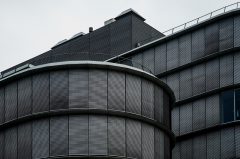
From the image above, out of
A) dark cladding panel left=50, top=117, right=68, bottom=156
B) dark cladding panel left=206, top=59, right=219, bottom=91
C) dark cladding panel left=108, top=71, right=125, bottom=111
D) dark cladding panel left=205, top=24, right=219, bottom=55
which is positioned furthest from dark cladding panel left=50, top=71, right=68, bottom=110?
dark cladding panel left=205, top=24, right=219, bottom=55

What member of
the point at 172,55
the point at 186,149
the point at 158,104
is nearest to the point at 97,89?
the point at 158,104

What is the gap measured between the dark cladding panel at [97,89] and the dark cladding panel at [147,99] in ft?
10.5

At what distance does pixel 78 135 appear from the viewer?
3909 centimetres

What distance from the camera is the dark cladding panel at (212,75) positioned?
52.0 m

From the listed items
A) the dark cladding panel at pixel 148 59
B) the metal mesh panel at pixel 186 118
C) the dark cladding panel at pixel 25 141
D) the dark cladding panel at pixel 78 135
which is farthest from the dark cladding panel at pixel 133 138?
the dark cladding panel at pixel 148 59

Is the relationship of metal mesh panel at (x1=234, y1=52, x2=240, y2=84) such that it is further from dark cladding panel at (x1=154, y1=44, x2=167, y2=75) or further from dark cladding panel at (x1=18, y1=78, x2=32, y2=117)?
dark cladding panel at (x1=18, y1=78, x2=32, y2=117)

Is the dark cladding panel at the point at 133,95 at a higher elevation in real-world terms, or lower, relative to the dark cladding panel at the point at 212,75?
lower

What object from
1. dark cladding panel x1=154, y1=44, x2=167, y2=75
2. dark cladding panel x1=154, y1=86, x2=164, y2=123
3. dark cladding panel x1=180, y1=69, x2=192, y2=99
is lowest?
dark cladding panel x1=154, y1=86, x2=164, y2=123

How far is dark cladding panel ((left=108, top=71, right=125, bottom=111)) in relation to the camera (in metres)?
40.5

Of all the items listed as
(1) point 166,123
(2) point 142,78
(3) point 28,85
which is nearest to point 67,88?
(3) point 28,85

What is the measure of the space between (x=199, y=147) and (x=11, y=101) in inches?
713

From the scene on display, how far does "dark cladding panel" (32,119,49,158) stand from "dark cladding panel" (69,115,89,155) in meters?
1.68

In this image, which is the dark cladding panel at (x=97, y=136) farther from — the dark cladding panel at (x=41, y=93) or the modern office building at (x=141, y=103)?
the dark cladding panel at (x=41, y=93)

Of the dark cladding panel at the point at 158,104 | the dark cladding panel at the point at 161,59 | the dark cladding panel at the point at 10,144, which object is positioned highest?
the dark cladding panel at the point at 161,59
